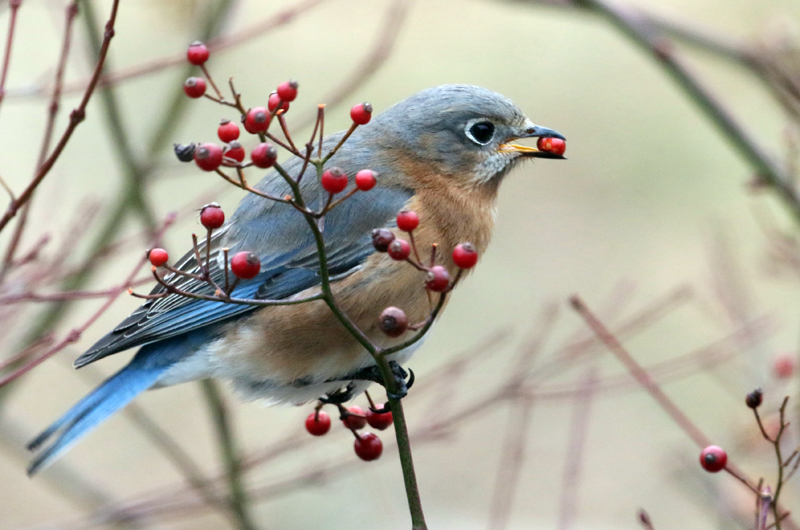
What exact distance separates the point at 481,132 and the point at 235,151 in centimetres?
170

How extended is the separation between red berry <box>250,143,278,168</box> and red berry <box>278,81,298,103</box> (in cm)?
32

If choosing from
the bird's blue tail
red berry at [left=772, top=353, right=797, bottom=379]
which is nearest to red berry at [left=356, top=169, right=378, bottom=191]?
the bird's blue tail

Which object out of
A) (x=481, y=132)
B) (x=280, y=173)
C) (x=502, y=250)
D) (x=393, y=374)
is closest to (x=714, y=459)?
(x=393, y=374)

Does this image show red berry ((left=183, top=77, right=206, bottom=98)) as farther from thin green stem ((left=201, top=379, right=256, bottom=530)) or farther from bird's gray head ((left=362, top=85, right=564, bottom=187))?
thin green stem ((left=201, top=379, right=256, bottom=530))

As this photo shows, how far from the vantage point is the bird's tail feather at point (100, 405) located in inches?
138

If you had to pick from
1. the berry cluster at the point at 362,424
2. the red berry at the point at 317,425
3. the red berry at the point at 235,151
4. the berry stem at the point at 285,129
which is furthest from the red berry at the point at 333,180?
the red berry at the point at 317,425

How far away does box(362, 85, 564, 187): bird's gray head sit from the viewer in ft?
12.1

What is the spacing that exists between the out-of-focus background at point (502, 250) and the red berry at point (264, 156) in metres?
2.40

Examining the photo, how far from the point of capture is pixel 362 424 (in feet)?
9.96

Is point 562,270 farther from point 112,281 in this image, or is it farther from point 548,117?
point 112,281

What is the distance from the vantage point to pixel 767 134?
9.36 m

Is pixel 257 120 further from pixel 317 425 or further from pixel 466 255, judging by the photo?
pixel 317 425

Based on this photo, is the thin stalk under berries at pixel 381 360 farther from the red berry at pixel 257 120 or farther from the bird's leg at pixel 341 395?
the bird's leg at pixel 341 395

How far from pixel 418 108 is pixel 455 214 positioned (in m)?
0.49
